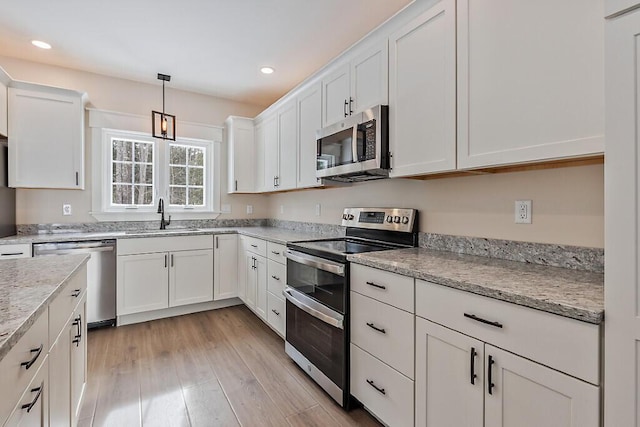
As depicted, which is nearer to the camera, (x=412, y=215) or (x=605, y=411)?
(x=605, y=411)

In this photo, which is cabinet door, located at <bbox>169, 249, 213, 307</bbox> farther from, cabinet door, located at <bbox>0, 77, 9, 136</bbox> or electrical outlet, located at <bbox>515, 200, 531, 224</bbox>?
electrical outlet, located at <bbox>515, 200, 531, 224</bbox>

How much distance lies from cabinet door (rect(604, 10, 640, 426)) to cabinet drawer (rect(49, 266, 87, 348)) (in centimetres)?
174

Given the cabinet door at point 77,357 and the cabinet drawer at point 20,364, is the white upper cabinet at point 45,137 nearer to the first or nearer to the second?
the cabinet door at point 77,357

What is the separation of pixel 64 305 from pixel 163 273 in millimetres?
2102

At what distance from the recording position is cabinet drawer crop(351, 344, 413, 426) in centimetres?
149

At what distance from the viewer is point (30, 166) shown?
294 cm

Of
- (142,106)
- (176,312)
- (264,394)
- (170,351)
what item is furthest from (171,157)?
(264,394)

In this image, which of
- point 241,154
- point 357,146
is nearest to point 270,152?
point 241,154

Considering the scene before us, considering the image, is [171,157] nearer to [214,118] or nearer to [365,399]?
[214,118]

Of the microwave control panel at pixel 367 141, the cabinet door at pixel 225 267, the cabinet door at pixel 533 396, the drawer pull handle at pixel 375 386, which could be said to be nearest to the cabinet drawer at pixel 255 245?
the cabinet door at pixel 225 267

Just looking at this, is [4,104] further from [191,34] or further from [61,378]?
[61,378]

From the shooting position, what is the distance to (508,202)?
Answer: 5.50 feet

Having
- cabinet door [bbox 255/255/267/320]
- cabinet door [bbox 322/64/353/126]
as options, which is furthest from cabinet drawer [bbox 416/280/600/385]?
cabinet door [bbox 255/255/267/320]

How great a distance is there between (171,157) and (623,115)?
4.06 metres
